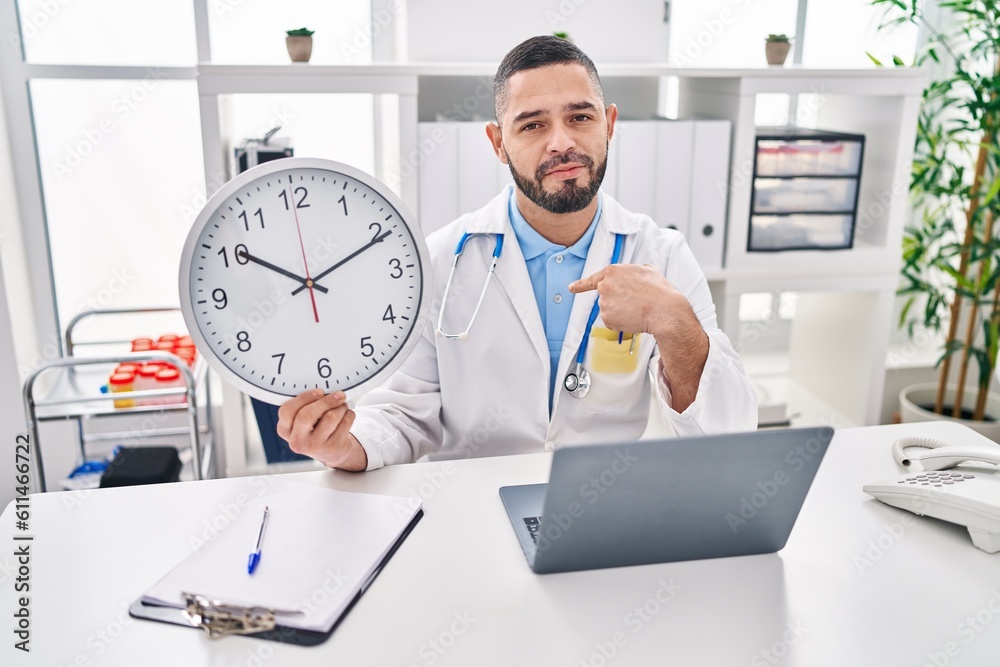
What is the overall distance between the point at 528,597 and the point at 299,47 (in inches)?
76.2

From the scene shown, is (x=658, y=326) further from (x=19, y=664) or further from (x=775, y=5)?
(x=775, y=5)

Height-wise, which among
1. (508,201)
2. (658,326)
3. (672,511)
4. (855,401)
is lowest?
(855,401)

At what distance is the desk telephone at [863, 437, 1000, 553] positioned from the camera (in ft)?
3.72

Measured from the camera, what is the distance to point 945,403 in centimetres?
327

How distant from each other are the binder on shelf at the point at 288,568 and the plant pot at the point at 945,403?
2541mm

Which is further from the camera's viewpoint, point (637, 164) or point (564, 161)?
point (637, 164)

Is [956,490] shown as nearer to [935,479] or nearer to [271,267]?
[935,479]

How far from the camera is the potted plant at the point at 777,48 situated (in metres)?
2.74

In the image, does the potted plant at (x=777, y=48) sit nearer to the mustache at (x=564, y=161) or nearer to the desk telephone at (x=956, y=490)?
the mustache at (x=564, y=161)

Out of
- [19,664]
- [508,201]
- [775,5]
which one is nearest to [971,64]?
[775,5]

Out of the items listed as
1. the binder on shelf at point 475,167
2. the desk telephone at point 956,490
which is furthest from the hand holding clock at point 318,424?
the binder on shelf at point 475,167

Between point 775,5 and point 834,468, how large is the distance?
2.38 m

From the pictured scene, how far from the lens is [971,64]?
3232 mm

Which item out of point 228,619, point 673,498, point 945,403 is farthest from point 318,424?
point 945,403
